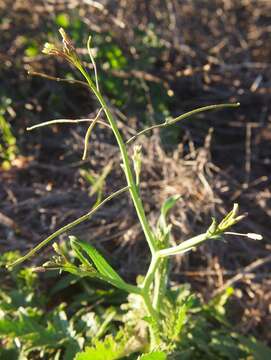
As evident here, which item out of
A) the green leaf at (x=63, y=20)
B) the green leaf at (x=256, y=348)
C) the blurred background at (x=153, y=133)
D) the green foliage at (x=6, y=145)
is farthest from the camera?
the green leaf at (x=63, y=20)

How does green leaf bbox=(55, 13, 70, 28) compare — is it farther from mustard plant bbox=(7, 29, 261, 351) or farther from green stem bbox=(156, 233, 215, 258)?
green stem bbox=(156, 233, 215, 258)

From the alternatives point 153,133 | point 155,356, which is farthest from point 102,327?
point 153,133

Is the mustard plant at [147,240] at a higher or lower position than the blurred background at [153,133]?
higher

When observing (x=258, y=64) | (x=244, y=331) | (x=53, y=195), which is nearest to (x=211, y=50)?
(x=258, y=64)

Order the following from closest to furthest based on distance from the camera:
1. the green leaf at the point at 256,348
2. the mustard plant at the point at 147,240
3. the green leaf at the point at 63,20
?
the mustard plant at the point at 147,240
the green leaf at the point at 256,348
the green leaf at the point at 63,20

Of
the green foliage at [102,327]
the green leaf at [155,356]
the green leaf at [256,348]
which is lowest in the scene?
the green leaf at [256,348]

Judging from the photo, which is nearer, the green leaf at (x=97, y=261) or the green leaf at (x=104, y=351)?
the green leaf at (x=97, y=261)

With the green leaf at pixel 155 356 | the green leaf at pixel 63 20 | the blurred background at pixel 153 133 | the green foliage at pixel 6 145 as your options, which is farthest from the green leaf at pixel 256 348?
the green leaf at pixel 63 20

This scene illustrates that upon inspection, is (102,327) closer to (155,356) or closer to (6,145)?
(155,356)

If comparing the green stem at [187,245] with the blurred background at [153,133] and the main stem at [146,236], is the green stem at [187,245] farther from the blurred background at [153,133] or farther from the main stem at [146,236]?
the blurred background at [153,133]
